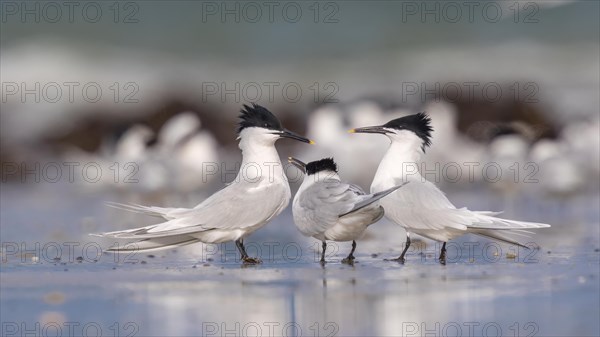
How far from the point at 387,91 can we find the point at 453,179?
218 inches

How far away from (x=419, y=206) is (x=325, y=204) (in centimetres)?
56

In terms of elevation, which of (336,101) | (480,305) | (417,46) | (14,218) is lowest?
(480,305)

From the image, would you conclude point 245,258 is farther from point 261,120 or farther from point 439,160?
point 439,160

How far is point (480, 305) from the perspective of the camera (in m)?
4.81

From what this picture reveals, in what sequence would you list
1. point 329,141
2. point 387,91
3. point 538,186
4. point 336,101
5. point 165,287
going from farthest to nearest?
point 387,91 → point 336,101 → point 329,141 → point 538,186 → point 165,287

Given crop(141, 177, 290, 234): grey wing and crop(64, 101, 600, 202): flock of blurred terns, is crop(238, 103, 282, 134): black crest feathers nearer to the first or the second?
crop(141, 177, 290, 234): grey wing

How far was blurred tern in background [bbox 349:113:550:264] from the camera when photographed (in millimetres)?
6395


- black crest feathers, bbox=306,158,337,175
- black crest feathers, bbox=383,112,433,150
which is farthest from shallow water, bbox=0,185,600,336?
black crest feathers, bbox=383,112,433,150

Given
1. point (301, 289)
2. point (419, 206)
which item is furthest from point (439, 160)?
point (301, 289)

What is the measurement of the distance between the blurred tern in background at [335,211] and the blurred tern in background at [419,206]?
19cm

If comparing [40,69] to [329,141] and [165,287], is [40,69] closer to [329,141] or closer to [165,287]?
[329,141]

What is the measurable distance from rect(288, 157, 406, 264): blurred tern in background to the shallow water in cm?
22

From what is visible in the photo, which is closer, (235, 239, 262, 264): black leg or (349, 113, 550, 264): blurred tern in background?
(349, 113, 550, 264): blurred tern in background

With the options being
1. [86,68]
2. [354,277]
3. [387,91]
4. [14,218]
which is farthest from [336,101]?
[354,277]
